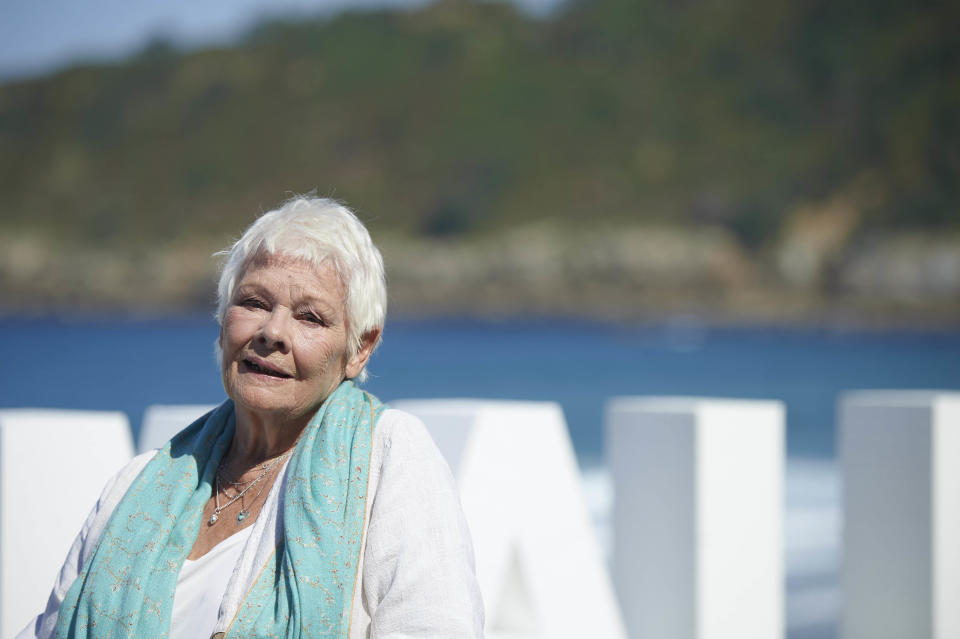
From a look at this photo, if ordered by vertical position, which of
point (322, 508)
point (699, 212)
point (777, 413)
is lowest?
point (322, 508)

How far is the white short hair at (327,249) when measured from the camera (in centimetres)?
223

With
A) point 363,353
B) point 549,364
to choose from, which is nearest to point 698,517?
point 363,353

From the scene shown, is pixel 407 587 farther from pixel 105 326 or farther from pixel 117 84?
pixel 117 84

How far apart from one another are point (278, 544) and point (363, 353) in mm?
400

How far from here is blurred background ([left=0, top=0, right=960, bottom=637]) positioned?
56844 millimetres

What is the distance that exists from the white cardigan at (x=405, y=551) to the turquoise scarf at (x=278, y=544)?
0.03 metres

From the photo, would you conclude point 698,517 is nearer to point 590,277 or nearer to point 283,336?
point 283,336

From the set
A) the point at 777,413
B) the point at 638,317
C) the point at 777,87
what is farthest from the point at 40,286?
the point at 777,413

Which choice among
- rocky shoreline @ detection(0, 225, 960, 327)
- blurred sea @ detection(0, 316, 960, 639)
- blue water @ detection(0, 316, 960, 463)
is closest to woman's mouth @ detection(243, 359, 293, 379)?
blurred sea @ detection(0, 316, 960, 639)

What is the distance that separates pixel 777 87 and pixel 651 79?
7238 millimetres

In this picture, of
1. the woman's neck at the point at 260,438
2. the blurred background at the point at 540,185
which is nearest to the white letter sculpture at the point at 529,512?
the woman's neck at the point at 260,438

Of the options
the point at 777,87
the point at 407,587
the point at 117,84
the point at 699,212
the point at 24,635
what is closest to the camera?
the point at 407,587

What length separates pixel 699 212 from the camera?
63.3 meters

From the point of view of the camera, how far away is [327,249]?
2232 mm
